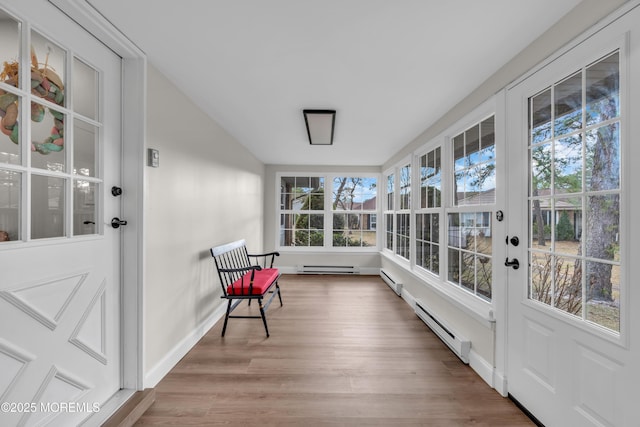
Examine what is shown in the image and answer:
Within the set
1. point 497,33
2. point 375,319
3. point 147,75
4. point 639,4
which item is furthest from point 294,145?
point 639,4

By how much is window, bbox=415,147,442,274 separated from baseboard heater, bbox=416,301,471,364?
483 mm

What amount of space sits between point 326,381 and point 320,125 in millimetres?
2549

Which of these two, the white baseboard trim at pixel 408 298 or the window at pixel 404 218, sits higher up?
the window at pixel 404 218

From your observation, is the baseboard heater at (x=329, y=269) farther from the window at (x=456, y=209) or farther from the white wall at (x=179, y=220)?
the white wall at (x=179, y=220)

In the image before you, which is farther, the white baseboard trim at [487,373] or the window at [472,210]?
the window at [472,210]

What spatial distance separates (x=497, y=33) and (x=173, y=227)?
8.71ft

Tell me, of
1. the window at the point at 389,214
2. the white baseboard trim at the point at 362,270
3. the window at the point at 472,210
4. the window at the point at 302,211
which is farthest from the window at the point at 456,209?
the window at the point at 302,211

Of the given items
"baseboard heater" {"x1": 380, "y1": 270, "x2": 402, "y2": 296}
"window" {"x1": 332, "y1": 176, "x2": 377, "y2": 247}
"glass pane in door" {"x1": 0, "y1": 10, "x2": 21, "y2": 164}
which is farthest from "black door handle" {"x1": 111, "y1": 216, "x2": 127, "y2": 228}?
"window" {"x1": 332, "y1": 176, "x2": 377, "y2": 247}

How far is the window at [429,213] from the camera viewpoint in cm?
318

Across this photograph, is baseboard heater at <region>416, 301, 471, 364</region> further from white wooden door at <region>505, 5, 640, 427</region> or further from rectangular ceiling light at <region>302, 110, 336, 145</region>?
rectangular ceiling light at <region>302, 110, 336, 145</region>

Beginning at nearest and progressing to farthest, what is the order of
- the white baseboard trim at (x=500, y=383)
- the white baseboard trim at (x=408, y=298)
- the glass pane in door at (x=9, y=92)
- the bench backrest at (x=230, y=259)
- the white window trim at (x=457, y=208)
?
the glass pane in door at (x=9, y=92), the white baseboard trim at (x=500, y=383), the white window trim at (x=457, y=208), the bench backrest at (x=230, y=259), the white baseboard trim at (x=408, y=298)

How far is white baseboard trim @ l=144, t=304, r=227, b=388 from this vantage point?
1987 millimetres

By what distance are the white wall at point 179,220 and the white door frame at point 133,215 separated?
8 centimetres

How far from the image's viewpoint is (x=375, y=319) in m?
3.33
